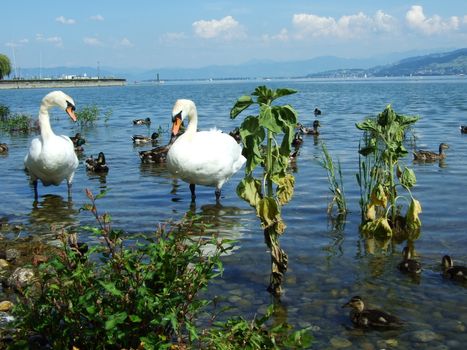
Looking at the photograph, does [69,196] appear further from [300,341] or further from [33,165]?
[300,341]

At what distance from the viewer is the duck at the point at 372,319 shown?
5977mm

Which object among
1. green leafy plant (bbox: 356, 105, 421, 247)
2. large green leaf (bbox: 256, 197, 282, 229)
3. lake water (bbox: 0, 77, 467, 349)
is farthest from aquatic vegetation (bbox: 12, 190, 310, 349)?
green leafy plant (bbox: 356, 105, 421, 247)

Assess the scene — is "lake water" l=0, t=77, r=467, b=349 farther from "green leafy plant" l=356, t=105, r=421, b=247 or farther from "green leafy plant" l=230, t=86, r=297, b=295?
"green leafy plant" l=230, t=86, r=297, b=295

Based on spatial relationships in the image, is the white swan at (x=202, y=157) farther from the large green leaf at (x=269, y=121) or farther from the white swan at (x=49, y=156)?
the large green leaf at (x=269, y=121)

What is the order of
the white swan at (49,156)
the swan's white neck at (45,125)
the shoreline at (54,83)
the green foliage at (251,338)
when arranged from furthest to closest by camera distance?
the shoreline at (54,83), the swan's white neck at (45,125), the white swan at (49,156), the green foliage at (251,338)

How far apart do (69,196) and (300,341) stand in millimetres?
9414

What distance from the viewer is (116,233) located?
463cm

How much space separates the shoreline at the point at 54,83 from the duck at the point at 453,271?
139013mm

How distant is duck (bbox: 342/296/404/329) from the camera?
19.6 feet

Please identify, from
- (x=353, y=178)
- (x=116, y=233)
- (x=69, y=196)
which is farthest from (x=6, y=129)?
(x=116, y=233)

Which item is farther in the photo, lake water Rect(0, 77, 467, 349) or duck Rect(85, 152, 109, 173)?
duck Rect(85, 152, 109, 173)

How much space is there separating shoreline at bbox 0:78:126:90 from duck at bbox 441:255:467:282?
5473 inches

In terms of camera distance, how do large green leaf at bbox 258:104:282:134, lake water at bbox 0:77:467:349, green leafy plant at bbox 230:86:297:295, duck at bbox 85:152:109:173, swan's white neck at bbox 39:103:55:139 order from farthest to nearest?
duck at bbox 85:152:109:173 < swan's white neck at bbox 39:103:55:139 < lake water at bbox 0:77:467:349 < green leafy plant at bbox 230:86:297:295 < large green leaf at bbox 258:104:282:134

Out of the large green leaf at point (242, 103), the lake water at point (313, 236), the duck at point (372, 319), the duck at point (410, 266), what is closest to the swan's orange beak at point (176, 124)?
the lake water at point (313, 236)
